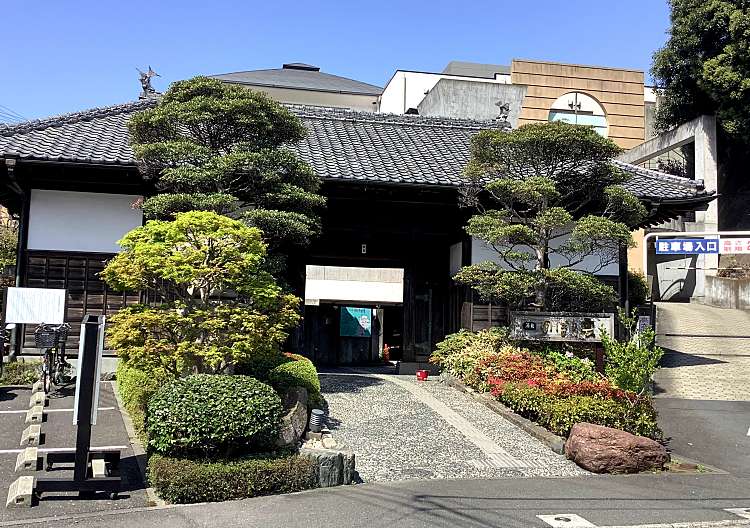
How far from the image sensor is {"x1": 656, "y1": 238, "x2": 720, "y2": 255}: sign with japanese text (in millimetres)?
17891

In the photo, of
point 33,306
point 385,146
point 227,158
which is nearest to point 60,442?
point 33,306

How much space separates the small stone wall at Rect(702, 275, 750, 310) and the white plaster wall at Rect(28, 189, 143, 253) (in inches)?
967

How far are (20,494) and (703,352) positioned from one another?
57.0 feet

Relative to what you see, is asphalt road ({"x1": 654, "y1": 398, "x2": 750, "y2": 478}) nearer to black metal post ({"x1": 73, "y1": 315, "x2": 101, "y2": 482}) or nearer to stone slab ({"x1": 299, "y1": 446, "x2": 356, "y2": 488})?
stone slab ({"x1": 299, "y1": 446, "x2": 356, "y2": 488})

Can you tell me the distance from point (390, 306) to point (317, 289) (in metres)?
2.63

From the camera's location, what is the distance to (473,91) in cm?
2738

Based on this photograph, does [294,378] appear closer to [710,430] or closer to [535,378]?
[535,378]

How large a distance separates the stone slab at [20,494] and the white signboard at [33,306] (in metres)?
5.43

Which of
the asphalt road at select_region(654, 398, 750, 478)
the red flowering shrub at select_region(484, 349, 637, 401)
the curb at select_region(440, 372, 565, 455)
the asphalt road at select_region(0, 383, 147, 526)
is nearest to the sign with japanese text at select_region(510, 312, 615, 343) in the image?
the red flowering shrub at select_region(484, 349, 637, 401)

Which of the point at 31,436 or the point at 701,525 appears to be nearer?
the point at 701,525

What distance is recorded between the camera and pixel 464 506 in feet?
19.9

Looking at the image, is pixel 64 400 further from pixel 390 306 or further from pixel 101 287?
pixel 390 306

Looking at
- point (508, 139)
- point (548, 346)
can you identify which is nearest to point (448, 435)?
point (548, 346)

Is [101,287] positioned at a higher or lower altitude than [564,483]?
higher
